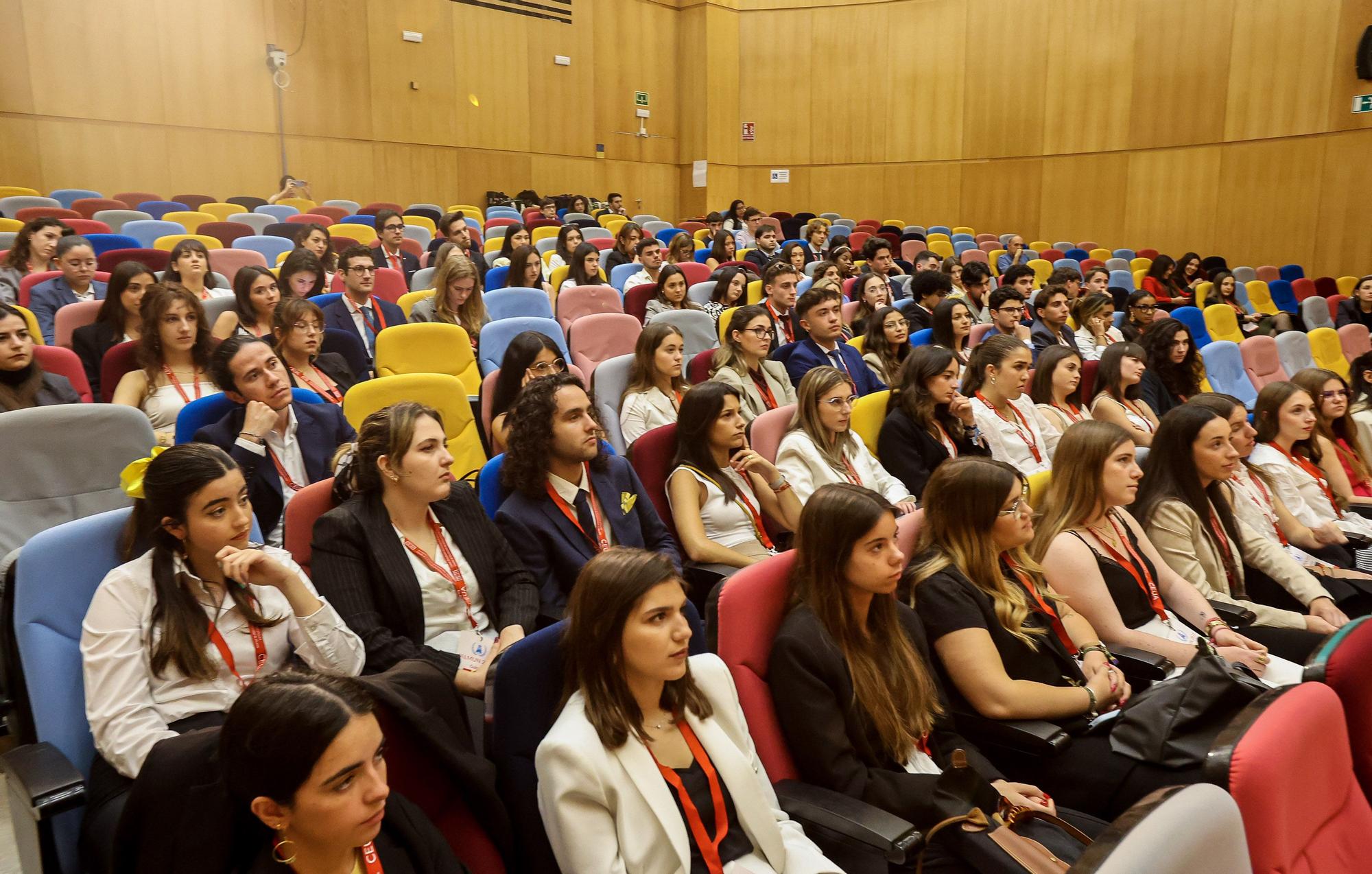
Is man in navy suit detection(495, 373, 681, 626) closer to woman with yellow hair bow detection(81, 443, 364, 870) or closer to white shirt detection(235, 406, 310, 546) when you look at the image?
woman with yellow hair bow detection(81, 443, 364, 870)

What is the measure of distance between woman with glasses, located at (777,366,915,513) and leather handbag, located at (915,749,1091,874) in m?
1.50

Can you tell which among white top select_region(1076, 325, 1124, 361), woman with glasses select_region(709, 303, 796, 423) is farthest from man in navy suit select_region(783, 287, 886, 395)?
white top select_region(1076, 325, 1124, 361)

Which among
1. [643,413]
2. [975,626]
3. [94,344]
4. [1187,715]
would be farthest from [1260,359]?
[94,344]

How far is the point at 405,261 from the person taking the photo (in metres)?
Result: 6.80

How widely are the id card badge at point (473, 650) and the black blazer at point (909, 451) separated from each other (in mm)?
1983

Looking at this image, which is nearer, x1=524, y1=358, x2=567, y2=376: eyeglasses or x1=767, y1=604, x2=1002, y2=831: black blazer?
x1=767, y1=604, x2=1002, y2=831: black blazer

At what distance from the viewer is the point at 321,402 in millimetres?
3127

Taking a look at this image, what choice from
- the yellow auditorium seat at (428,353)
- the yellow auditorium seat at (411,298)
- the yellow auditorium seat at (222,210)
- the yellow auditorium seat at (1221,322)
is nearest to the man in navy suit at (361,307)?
the yellow auditorium seat at (411,298)

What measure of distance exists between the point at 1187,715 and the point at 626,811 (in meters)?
1.29

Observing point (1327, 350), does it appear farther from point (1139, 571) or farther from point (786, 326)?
point (1139, 571)

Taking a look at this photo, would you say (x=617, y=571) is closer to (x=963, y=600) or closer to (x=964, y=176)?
(x=963, y=600)

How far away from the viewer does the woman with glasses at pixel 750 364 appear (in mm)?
4047

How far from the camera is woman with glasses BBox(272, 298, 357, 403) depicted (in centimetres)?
366

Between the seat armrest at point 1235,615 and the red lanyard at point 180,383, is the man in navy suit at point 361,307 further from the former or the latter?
the seat armrest at point 1235,615
